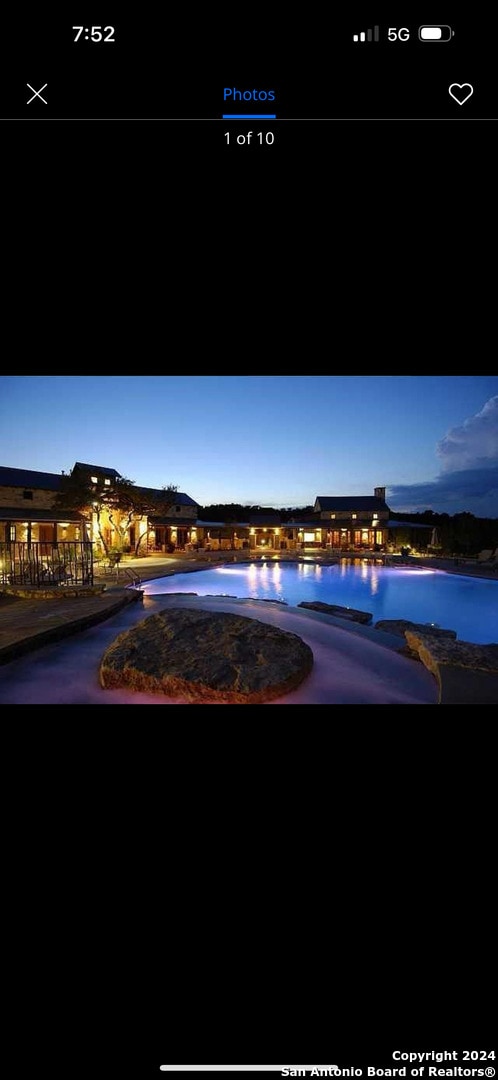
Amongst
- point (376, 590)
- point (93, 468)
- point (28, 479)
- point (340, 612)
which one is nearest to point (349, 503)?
point (376, 590)

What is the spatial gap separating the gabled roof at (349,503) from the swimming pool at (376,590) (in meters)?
16.6

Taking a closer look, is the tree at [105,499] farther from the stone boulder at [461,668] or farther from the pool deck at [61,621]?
the stone boulder at [461,668]
